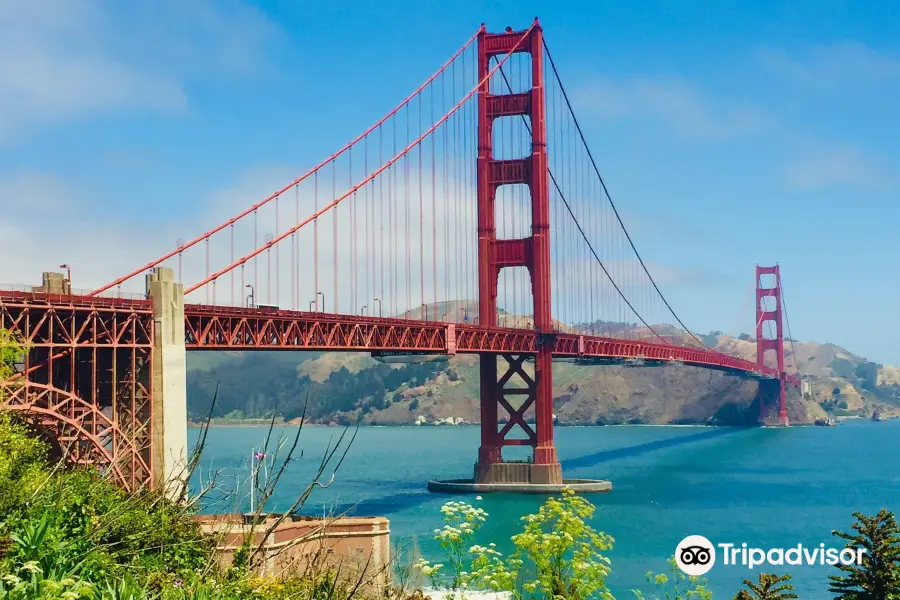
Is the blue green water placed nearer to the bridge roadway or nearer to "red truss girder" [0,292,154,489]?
"red truss girder" [0,292,154,489]

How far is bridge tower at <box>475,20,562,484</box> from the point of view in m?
74.0

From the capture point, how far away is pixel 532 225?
76.2 metres

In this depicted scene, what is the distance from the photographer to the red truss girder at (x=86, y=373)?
35469mm

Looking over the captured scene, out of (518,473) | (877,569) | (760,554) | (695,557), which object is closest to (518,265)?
(518,473)

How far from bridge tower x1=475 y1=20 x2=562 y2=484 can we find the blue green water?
436 centimetres

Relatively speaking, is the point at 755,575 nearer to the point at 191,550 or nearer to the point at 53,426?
the point at 53,426

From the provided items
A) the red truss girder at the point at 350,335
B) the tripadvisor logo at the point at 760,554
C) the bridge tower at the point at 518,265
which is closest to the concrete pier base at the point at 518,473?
the bridge tower at the point at 518,265

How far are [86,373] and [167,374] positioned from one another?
2665mm

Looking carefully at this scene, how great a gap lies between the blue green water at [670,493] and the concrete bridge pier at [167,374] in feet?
8.69

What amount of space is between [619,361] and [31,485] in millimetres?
72695

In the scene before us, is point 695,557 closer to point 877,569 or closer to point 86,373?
point 877,569

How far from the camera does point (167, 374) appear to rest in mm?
40156

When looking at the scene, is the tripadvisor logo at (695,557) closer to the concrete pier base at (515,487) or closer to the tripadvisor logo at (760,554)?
the tripadvisor logo at (760,554)

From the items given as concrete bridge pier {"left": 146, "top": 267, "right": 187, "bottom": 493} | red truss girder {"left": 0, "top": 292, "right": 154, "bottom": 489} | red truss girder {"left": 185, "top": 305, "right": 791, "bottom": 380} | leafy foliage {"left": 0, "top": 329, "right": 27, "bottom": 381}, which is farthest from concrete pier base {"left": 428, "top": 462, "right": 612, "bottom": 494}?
leafy foliage {"left": 0, "top": 329, "right": 27, "bottom": 381}
